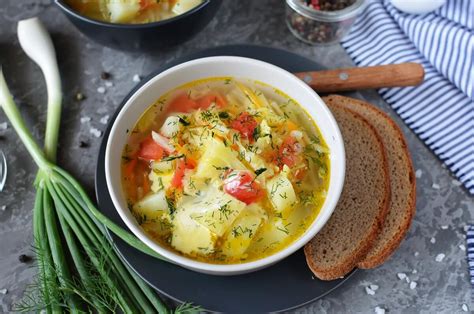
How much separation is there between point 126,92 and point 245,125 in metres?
1.04

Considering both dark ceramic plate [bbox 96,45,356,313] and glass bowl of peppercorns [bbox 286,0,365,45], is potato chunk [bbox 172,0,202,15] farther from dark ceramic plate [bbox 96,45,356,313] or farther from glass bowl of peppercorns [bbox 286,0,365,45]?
dark ceramic plate [bbox 96,45,356,313]

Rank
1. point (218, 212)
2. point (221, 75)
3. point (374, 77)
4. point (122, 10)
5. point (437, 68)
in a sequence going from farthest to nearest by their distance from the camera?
1. point (437, 68)
2. point (374, 77)
3. point (122, 10)
4. point (221, 75)
5. point (218, 212)

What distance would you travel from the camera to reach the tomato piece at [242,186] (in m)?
2.24

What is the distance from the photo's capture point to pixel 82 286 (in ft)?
8.64

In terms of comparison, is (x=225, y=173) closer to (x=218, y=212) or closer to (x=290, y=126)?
(x=218, y=212)

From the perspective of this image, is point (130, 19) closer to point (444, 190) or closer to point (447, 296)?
point (444, 190)

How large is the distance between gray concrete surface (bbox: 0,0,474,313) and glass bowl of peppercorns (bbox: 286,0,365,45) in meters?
0.07

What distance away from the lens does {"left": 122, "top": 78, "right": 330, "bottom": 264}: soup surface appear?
2.25 metres

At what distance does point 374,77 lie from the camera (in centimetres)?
292

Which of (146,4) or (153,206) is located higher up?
(146,4)

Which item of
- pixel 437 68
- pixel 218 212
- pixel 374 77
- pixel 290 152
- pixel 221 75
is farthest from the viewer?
pixel 437 68

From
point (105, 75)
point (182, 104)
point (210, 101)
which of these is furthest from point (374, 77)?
point (105, 75)

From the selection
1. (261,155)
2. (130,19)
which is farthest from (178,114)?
(130,19)

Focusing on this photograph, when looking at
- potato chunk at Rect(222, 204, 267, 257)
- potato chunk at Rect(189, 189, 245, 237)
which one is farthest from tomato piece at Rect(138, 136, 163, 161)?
potato chunk at Rect(222, 204, 267, 257)
